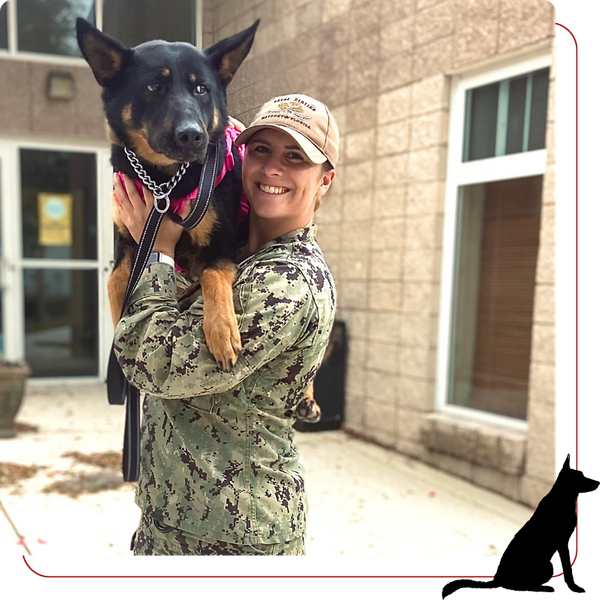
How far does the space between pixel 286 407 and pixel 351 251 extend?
233 centimetres

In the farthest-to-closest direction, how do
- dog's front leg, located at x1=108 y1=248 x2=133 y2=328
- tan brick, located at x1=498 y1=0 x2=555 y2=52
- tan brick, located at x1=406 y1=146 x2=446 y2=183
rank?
tan brick, located at x1=406 y1=146 x2=446 y2=183 → tan brick, located at x1=498 y1=0 x2=555 y2=52 → dog's front leg, located at x1=108 y1=248 x2=133 y2=328

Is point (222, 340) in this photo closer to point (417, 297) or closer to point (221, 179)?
point (221, 179)

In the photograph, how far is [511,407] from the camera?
342 cm

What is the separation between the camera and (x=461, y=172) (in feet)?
10.6

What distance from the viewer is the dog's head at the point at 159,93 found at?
1.06 meters

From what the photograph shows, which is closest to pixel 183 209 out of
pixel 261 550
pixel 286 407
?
pixel 286 407

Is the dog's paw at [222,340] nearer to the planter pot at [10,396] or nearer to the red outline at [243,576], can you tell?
the red outline at [243,576]

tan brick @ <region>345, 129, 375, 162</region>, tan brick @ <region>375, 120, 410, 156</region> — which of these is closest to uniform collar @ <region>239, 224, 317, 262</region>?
tan brick @ <region>345, 129, 375, 162</region>

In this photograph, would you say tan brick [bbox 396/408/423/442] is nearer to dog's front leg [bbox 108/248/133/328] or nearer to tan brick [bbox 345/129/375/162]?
tan brick [bbox 345/129/375/162]

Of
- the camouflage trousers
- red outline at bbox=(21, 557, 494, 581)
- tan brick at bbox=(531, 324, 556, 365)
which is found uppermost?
tan brick at bbox=(531, 324, 556, 365)

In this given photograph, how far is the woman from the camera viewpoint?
1.12 metres

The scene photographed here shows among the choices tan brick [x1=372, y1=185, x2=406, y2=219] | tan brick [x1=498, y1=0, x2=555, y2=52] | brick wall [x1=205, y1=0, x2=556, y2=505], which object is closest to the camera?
brick wall [x1=205, y1=0, x2=556, y2=505]

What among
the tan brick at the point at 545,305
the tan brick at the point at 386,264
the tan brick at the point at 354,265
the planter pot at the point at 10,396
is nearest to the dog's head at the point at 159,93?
the tan brick at the point at 354,265

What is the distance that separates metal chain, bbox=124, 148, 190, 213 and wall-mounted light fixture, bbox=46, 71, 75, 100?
5.51ft
